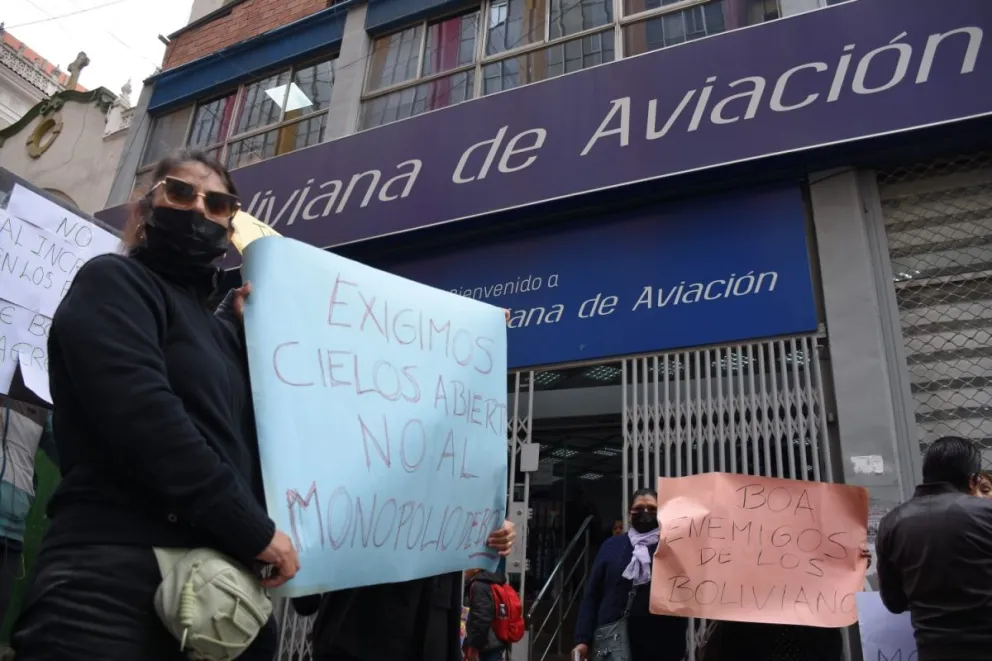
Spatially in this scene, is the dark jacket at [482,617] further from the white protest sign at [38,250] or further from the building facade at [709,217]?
the white protest sign at [38,250]

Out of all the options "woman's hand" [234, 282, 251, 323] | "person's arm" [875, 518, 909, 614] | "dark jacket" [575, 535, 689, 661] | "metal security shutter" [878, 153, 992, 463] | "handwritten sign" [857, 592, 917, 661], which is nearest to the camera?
"woman's hand" [234, 282, 251, 323]

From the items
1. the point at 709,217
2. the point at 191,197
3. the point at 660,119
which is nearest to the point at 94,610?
the point at 191,197

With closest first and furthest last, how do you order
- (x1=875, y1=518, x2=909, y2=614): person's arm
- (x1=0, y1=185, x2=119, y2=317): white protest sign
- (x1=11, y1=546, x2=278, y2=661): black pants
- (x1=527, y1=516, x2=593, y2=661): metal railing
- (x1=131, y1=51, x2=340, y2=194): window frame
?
(x1=11, y1=546, x2=278, y2=661): black pants
(x1=875, y1=518, x2=909, y2=614): person's arm
(x1=0, y1=185, x2=119, y2=317): white protest sign
(x1=527, y1=516, x2=593, y2=661): metal railing
(x1=131, y1=51, x2=340, y2=194): window frame

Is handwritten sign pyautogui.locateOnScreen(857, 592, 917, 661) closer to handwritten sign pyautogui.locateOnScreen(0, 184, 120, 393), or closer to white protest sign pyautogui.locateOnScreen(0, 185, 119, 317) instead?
handwritten sign pyautogui.locateOnScreen(0, 184, 120, 393)

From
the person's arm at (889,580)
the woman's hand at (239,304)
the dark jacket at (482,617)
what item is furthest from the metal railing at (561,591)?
Result: the woman's hand at (239,304)

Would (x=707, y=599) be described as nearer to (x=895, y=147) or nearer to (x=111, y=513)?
(x=111, y=513)

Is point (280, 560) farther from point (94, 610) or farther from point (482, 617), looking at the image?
point (482, 617)

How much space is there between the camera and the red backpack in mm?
5223

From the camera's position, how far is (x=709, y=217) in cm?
557

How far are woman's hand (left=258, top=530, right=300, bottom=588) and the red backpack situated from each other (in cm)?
407

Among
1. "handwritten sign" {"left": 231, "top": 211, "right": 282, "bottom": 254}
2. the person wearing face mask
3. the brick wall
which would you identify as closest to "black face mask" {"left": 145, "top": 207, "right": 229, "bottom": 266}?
"handwritten sign" {"left": 231, "top": 211, "right": 282, "bottom": 254}

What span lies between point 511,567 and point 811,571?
301 cm

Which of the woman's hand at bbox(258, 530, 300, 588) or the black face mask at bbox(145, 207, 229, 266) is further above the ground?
the black face mask at bbox(145, 207, 229, 266)

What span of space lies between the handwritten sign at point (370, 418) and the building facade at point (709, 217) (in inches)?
95.5
